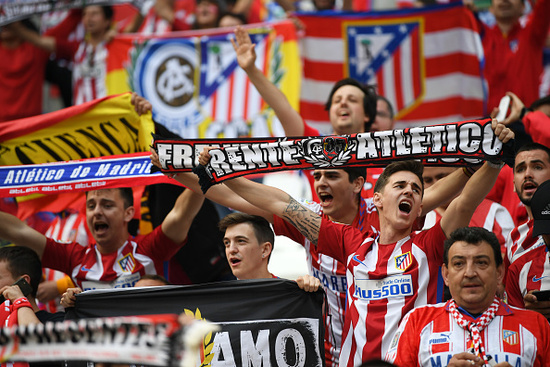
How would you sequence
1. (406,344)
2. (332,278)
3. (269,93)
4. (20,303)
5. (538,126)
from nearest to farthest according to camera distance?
(406,344), (20,303), (332,278), (269,93), (538,126)

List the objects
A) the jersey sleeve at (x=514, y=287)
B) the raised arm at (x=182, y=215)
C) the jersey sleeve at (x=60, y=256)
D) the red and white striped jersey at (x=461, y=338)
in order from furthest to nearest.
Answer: the jersey sleeve at (x=60, y=256) → the raised arm at (x=182, y=215) → the jersey sleeve at (x=514, y=287) → the red and white striped jersey at (x=461, y=338)

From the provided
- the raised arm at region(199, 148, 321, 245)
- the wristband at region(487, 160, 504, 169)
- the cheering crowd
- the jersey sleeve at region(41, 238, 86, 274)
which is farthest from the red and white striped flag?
the wristband at region(487, 160, 504, 169)

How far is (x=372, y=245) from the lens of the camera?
183 inches

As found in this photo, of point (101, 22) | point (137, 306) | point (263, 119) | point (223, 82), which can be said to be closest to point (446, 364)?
point (137, 306)

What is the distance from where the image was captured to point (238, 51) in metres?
6.23

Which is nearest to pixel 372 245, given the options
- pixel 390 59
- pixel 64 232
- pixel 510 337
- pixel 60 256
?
pixel 510 337

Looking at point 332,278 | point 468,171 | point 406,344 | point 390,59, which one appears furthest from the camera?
point 390,59

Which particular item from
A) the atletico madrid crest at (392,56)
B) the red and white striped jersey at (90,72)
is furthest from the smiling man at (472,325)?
the red and white striped jersey at (90,72)

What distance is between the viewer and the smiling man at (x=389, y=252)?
4379mm

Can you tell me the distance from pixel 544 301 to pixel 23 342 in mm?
3022

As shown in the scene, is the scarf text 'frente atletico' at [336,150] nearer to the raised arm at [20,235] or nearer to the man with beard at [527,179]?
the man with beard at [527,179]

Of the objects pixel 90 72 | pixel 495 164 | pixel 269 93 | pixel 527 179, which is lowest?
pixel 495 164

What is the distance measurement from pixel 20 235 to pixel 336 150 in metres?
2.65

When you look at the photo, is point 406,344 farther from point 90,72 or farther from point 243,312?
point 90,72
